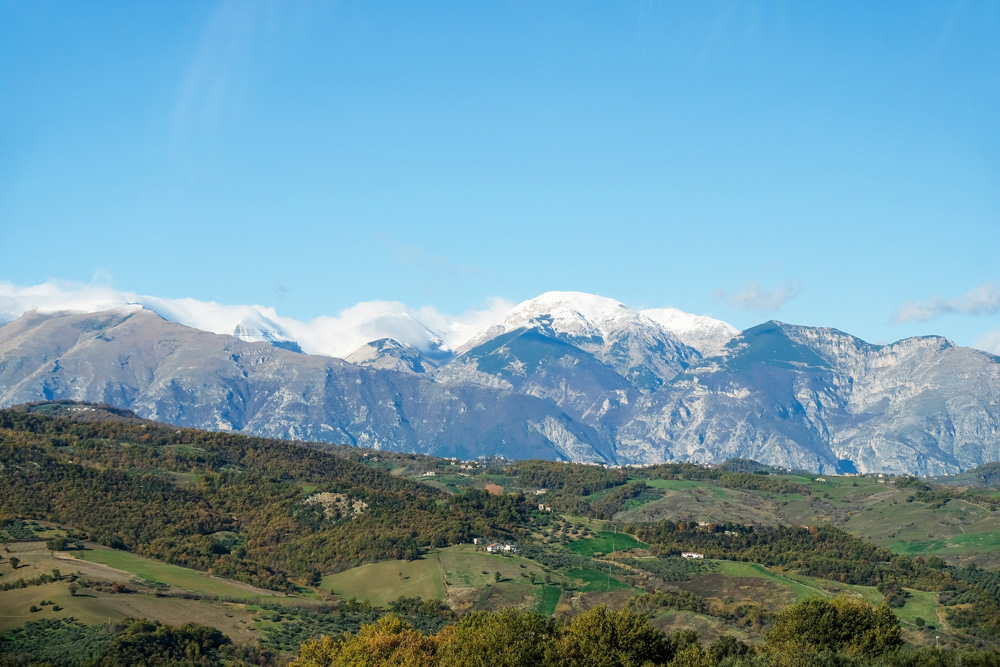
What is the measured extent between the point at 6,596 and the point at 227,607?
3346 centimetres

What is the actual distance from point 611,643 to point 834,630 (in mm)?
34209

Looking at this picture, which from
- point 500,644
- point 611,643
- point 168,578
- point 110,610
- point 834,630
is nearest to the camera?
point 500,644

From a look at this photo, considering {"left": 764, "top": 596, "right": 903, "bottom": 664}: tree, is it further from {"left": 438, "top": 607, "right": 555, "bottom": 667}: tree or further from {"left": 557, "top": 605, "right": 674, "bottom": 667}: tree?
{"left": 438, "top": 607, "right": 555, "bottom": 667}: tree

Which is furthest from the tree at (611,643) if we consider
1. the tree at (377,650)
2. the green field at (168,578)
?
the green field at (168,578)

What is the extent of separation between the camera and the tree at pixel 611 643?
4902 inches

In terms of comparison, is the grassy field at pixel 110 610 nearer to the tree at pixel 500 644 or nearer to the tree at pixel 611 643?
the tree at pixel 500 644

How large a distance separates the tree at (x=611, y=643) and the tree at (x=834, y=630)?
16347mm

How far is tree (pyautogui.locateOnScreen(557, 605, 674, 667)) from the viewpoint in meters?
124

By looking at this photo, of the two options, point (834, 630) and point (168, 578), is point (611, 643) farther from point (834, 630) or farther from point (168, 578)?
point (168, 578)

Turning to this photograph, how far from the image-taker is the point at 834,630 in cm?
14400

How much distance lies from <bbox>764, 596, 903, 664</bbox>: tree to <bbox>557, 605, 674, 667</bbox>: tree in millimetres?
16347

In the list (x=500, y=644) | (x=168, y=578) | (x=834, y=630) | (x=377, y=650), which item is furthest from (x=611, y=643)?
(x=168, y=578)

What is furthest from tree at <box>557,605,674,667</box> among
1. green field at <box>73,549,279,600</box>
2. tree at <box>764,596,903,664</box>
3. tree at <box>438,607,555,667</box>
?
green field at <box>73,549,279,600</box>

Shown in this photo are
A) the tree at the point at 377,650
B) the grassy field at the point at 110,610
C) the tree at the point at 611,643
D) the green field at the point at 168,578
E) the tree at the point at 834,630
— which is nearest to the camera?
the tree at the point at 611,643
